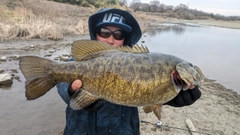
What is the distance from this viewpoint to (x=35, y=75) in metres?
2.05

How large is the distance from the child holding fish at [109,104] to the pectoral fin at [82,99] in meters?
0.05

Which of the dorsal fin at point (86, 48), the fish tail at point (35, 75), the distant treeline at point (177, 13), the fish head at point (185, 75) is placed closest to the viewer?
the fish head at point (185, 75)

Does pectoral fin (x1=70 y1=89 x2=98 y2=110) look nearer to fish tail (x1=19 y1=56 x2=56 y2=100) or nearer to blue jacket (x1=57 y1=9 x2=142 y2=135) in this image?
fish tail (x1=19 y1=56 x2=56 y2=100)

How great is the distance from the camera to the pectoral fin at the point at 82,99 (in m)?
2.09

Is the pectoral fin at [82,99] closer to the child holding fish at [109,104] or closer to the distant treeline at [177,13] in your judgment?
the child holding fish at [109,104]

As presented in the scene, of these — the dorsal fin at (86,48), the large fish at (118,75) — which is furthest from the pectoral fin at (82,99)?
the dorsal fin at (86,48)

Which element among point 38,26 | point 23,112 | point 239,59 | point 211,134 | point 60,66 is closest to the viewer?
point 60,66

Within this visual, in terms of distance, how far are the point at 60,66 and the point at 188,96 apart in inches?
56.8

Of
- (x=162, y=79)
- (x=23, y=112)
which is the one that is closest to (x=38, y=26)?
(x=23, y=112)

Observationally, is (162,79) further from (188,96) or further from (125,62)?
(188,96)

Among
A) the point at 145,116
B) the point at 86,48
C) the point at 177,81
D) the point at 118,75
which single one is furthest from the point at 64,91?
the point at 145,116

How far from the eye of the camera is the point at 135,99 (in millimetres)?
1954

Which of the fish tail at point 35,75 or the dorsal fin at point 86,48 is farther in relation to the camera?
the dorsal fin at point 86,48

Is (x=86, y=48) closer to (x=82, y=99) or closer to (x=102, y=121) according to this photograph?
(x=82, y=99)
